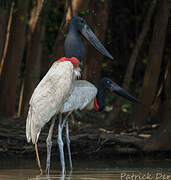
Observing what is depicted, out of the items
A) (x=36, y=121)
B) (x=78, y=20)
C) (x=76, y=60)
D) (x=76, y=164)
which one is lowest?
(x=76, y=164)

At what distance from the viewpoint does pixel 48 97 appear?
8.15 metres

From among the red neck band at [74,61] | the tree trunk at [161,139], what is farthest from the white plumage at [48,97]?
the tree trunk at [161,139]

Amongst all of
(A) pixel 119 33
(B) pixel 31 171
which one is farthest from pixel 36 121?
(A) pixel 119 33

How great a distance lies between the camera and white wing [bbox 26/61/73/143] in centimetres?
810

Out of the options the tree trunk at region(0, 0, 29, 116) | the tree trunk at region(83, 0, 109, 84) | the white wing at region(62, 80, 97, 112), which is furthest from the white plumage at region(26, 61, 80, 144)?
the tree trunk at region(0, 0, 29, 116)

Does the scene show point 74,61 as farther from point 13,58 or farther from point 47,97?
point 13,58

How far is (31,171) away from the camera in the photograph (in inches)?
320

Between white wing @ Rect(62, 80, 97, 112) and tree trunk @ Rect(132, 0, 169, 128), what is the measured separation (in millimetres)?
2836

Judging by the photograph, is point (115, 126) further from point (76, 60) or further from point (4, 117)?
point (76, 60)

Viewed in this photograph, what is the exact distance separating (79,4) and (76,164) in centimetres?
310

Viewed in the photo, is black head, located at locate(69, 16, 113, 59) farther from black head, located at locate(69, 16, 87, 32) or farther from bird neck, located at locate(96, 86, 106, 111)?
bird neck, located at locate(96, 86, 106, 111)

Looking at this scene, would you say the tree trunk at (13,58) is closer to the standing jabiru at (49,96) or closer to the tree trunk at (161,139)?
the tree trunk at (161,139)

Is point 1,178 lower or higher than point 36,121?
lower

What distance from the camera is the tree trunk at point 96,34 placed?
1106 cm
